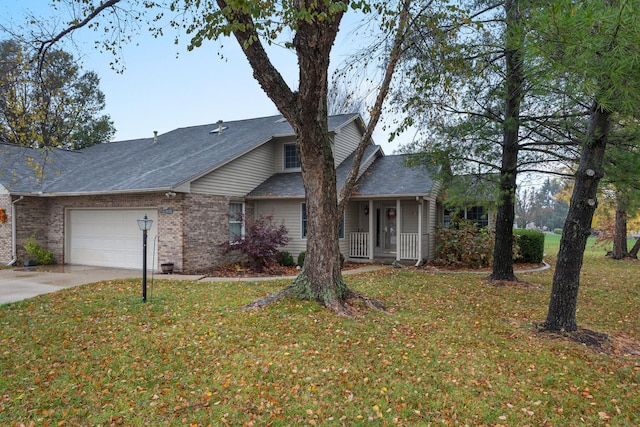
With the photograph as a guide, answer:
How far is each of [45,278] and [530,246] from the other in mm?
15412

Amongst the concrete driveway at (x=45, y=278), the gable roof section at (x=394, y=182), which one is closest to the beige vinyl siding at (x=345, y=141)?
the gable roof section at (x=394, y=182)

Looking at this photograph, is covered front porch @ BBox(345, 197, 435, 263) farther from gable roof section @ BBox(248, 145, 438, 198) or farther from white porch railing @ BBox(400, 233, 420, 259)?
gable roof section @ BBox(248, 145, 438, 198)

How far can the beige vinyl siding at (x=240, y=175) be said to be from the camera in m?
12.4

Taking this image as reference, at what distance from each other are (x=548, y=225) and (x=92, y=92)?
6784cm

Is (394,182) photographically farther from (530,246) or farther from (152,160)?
(152,160)

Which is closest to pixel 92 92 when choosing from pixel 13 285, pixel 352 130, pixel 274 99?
pixel 352 130

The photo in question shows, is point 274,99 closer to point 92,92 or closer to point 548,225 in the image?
point 92,92

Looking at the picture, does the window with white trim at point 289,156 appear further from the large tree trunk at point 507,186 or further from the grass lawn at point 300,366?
the grass lawn at point 300,366

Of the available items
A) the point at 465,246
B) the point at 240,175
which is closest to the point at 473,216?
the point at 465,246

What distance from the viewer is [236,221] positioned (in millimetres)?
13750

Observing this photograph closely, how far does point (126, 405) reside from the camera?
3.88 meters

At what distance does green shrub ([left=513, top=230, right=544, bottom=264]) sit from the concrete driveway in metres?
12.9

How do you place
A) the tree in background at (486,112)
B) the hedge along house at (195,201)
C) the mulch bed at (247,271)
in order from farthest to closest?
1. the hedge along house at (195,201)
2. the mulch bed at (247,271)
3. the tree in background at (486,112)

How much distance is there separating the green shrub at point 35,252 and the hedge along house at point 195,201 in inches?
9.1
